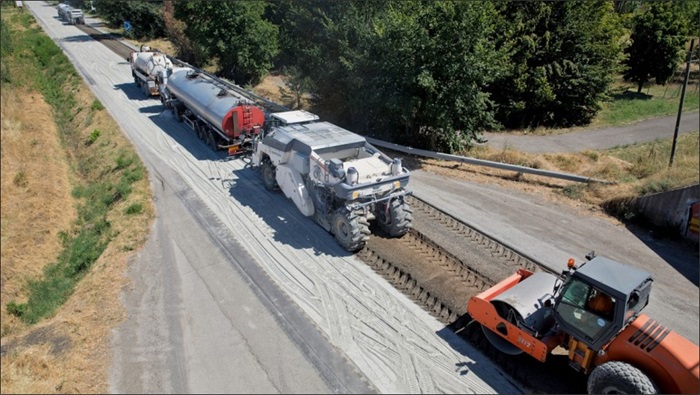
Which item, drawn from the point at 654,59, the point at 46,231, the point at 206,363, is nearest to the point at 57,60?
the point at 46,231

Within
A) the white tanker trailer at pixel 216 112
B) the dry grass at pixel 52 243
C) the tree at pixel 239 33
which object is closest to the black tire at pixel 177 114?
the white tanker trailer at pixel 216 112

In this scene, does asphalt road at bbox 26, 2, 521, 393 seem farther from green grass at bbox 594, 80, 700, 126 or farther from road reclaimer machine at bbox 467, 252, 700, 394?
green grass at bbox 594, 80, 700, 126

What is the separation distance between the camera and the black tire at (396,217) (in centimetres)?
1278

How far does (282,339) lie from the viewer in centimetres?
959

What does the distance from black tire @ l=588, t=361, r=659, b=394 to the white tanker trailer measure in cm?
1348

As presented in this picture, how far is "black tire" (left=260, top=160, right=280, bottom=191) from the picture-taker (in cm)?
1558

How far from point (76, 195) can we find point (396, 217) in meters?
12.5

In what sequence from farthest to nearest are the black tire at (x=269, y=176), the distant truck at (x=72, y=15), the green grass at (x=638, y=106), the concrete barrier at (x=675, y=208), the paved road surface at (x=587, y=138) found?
the distant truck at (x=72, y=15) → the green grass at (x=638, y=106) → the paved road surface at (x=587, y=138) → the black tire at (x=269, y=176) → the concrete barrier at (x=675, y=208)

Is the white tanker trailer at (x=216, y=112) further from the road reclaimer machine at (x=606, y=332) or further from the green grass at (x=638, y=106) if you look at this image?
the green grass at (x=638, y=106)

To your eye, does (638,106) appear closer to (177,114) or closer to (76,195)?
(177,114)

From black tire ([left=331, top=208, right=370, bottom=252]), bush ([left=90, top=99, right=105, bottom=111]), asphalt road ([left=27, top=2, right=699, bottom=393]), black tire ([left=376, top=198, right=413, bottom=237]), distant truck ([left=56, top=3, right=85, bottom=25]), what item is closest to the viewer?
asphalt road ([left=27, top=2, right=699, bottom=393])

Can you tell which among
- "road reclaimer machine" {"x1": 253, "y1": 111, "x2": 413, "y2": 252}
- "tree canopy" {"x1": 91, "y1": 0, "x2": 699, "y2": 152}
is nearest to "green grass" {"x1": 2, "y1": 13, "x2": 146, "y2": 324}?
"road reclaimer machine" {"x1": 253, "y1": 111, "x2": 413, "y2": 252}

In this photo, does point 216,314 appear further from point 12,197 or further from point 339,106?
point 339,106

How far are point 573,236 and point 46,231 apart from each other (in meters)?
16.1
